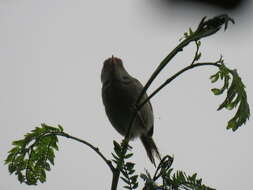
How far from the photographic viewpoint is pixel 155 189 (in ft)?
4.35

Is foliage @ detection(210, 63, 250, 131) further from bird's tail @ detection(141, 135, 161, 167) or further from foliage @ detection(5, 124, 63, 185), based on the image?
bird's tail @ detection(141, 135, 161, 167)

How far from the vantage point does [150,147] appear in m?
4.10

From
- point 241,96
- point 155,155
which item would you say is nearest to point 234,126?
point 241,96

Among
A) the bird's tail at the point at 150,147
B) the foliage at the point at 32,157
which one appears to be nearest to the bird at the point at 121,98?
the bird's tail at the point at 150,147

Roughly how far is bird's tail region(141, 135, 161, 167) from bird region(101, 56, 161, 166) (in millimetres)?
269

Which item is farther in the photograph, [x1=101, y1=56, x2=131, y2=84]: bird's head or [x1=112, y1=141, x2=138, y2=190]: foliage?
[x1=101, y1=56, x2=131, y2=84]: bird's head

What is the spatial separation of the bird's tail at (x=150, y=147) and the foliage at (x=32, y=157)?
2310mm

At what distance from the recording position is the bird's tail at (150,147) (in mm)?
4018

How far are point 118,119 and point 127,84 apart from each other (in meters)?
0.37

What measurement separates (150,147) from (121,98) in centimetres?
79

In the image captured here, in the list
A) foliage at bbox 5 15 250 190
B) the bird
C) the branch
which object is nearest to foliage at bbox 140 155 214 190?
foliage at bbox 5 15 250 190

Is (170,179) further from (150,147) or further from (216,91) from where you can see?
(150,147)

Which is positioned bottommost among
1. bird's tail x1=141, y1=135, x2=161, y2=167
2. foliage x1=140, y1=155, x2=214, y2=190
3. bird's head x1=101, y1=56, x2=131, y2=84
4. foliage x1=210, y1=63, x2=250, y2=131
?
foliage x1=140, y1=155, x2=214, y2=190

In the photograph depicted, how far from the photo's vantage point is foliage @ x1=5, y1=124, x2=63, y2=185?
5.60 feet
